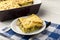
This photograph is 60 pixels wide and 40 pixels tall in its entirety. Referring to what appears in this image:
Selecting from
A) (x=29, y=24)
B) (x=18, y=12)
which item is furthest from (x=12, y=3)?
(x=29, y=24)

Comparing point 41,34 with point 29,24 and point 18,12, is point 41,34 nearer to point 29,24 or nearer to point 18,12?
point 29,24

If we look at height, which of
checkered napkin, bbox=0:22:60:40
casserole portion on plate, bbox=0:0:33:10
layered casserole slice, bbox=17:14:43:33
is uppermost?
casserole portion on plate, bbox=0:0:33:10

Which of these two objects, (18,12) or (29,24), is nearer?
(29,24)

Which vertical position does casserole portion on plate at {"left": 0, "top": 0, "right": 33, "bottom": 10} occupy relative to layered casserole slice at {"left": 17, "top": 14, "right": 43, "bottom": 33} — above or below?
above

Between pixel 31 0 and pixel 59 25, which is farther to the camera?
pixel 31 0

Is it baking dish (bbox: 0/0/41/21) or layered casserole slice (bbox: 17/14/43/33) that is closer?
layered casserole slice (bbox: 17/14/43/33)

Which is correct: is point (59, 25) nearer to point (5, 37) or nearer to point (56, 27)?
point (56, 27)

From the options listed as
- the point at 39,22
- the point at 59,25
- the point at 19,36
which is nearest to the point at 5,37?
the point at 19,36

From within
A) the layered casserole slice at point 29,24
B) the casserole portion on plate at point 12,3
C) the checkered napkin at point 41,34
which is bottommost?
the checkered napkin at point 41,34
